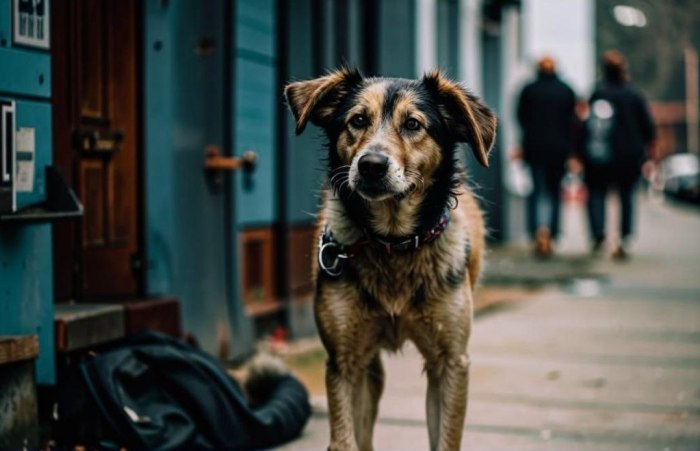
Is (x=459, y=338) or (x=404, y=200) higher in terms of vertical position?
(x=404, y=200)

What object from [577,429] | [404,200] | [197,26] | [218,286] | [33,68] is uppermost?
[197,26]

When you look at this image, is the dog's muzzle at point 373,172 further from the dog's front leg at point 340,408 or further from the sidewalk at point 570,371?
the sidewalk at point 570,371

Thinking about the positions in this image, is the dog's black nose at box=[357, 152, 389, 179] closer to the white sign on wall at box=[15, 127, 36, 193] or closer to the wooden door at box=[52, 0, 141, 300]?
the white sign on wall at box=[15, 127, 36, 193]

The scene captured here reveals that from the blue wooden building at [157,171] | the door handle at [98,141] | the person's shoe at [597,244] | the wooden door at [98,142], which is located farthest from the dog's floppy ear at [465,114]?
the person's shoe at [597,244]

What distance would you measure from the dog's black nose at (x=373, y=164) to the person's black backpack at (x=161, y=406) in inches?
65.9

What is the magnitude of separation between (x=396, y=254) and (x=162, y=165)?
9.03ft

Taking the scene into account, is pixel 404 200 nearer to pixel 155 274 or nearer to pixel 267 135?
pixel 155 274

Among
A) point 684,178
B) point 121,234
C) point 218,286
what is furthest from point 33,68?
point 684,178

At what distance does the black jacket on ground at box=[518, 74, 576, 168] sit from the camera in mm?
15656

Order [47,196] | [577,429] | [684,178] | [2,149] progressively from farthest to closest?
[684,178]
[577,429]
[47,196]
[2,149]

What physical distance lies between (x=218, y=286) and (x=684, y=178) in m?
42.4

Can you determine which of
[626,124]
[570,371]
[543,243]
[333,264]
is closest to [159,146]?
[333,264]

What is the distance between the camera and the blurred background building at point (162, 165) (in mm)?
5582

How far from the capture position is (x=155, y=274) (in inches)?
287
